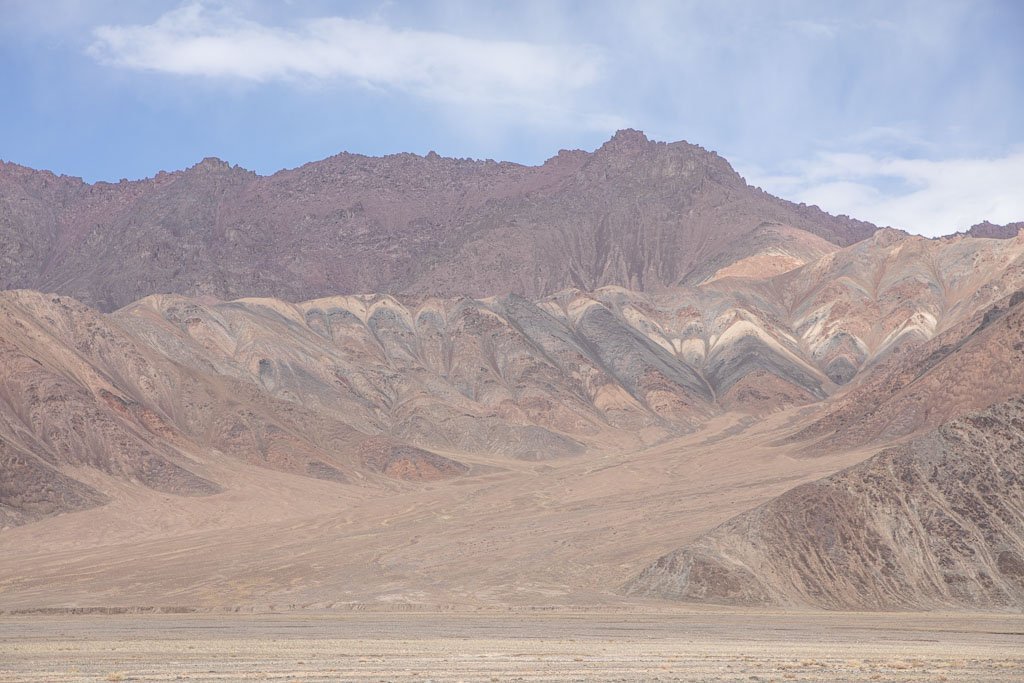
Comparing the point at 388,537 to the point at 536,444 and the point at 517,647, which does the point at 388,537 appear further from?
the point at 536,444

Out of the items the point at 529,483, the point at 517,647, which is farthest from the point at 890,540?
the point at 529,483

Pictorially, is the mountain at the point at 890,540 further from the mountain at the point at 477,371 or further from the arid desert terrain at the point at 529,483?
the mountain at the point at 477,371

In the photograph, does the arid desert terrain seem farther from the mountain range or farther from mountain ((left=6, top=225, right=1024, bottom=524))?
mountain ((left=6, top=225, right=1024, bottom=524))

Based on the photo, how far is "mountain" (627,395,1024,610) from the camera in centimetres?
4756

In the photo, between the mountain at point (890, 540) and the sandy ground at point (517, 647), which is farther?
the mountain at point (890, 540)

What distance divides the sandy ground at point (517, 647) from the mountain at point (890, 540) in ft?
9.85

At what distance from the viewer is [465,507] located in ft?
282

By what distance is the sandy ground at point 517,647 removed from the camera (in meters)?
25.0

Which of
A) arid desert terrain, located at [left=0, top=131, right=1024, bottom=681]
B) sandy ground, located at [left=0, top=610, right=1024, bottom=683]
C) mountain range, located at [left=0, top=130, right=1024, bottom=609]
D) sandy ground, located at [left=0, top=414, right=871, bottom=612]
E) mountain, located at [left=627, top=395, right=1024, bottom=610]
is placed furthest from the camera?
sandy ground, located at [left=0, top=414, right=871, bottom=612]

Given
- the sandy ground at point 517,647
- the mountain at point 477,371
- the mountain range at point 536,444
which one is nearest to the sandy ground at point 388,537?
the mountain range at point 536,444

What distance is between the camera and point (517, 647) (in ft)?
106

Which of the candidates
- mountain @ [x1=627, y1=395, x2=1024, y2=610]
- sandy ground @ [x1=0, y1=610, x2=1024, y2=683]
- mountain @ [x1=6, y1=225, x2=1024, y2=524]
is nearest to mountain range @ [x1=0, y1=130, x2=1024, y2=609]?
mountain @ [x1=627, y1=395, x2=1024, y2=610]

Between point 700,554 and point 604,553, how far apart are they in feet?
34.7

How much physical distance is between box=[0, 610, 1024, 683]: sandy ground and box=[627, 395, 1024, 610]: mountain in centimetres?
300
